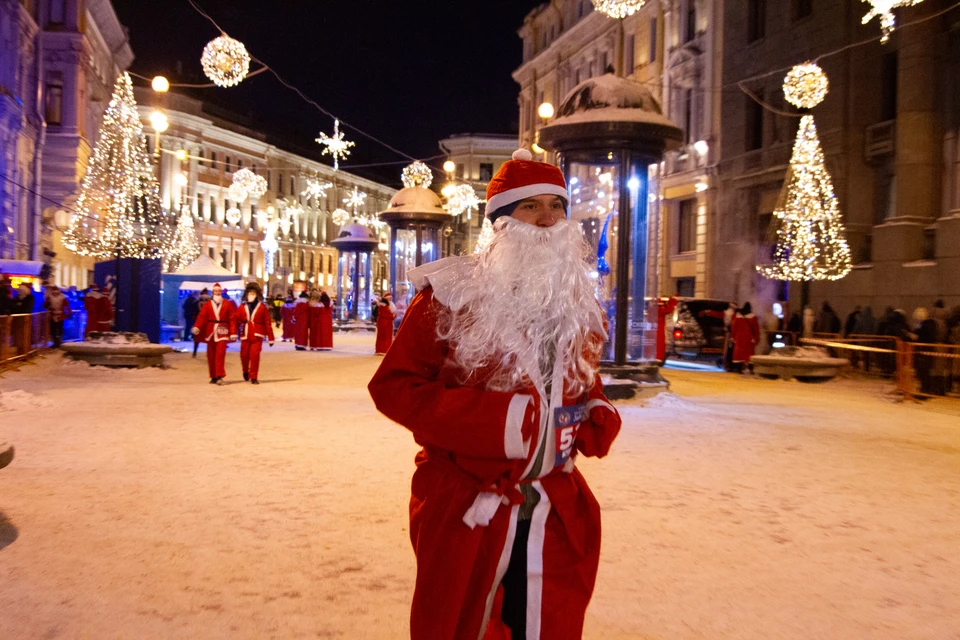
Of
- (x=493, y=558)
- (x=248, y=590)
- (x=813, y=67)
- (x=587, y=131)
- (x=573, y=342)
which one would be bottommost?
(x=248, y=590)

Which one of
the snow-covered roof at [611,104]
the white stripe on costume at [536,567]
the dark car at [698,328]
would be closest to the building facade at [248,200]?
the dark car at [698,328]

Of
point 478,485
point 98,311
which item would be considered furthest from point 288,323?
point 478,485

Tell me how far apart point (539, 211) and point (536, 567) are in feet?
3.85

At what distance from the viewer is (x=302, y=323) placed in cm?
2677

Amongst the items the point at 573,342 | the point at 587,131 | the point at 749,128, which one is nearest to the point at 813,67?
the point at 587,131

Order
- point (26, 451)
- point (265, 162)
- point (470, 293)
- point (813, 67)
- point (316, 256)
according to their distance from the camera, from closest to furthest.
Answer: point (470, 293) → point (26, 451) → point (813, 67) → point (265, 162) → point (316, 256)

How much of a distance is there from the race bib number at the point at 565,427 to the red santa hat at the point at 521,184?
29.4 inches

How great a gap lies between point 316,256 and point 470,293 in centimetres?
8977

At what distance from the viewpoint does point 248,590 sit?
4.61 meters

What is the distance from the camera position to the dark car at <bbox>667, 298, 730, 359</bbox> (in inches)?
880

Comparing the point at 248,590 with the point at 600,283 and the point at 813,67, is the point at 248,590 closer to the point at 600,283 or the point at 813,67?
the point at 600,283

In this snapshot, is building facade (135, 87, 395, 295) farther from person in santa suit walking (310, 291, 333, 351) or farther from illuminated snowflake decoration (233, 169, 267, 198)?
person in santa suit walking (310, 291, 333, 351)

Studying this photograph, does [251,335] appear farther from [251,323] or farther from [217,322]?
[217,322]

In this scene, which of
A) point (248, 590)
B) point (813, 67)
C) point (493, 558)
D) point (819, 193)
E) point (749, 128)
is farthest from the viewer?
point (749, 128)
